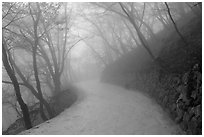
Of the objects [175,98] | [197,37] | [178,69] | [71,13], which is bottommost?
[175,98]

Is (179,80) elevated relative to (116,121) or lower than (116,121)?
elevated

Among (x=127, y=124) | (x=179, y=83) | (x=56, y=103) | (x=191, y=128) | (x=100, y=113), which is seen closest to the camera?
(x=191, y=128)

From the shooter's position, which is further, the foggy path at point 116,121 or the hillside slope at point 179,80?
the foggy path at point 116,121

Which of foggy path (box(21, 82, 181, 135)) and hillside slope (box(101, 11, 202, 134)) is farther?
foggy path (box(21, 82, 181, 135))

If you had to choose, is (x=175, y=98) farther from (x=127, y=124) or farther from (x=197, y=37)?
(x=197, y=37)

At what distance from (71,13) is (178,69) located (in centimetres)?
1694

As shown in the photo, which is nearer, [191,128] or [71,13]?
[191,128]

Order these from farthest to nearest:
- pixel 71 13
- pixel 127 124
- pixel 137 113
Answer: pixel 71 13 < pixel 137 113 < pixel 127 124

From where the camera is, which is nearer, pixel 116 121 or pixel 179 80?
pixel 116 121

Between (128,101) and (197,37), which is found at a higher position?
(197,37)

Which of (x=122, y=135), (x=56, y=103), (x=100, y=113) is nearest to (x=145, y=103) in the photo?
(x=100, y=113)

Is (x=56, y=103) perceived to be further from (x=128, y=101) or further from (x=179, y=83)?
(x=179, y=83)

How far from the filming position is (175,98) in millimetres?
10906

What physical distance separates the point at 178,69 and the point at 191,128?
15.6 ft
